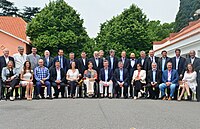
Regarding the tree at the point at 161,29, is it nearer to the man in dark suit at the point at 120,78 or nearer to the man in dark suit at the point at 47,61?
the man in dark suit at the point at 120,78

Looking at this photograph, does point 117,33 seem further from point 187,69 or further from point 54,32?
point 187,69

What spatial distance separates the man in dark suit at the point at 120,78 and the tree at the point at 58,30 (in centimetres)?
3112

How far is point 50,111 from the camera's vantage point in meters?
9.61

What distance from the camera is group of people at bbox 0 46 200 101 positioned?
523 inches

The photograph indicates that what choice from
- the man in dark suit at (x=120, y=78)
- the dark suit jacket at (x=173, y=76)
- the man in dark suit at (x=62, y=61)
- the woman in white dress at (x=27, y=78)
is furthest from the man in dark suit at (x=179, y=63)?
the woman in white dress at (x=27, y=78)

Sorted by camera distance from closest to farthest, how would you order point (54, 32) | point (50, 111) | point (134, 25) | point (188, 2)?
point (50, 111)
point (54, 32)
point (134, 25)
point (188, 2)

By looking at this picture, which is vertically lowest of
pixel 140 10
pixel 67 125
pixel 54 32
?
pixel 67 125

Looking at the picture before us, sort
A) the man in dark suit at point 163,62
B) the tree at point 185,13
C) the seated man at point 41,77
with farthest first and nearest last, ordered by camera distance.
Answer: the tree at point 185,13 → the man in dark suit at point 163,62 → the seated man at point 41,77

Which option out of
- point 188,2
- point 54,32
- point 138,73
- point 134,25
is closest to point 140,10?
point 134,25

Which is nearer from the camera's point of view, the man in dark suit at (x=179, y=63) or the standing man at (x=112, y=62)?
the man in dark suit at (x=179, y=63)

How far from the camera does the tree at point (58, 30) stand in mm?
45156

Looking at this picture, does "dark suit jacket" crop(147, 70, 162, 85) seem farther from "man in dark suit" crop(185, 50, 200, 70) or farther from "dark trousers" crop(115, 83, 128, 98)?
"man in dark suit" crop(185, 50, 200, 70)

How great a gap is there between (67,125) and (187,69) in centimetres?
724

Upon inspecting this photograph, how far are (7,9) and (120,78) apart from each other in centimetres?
6612
